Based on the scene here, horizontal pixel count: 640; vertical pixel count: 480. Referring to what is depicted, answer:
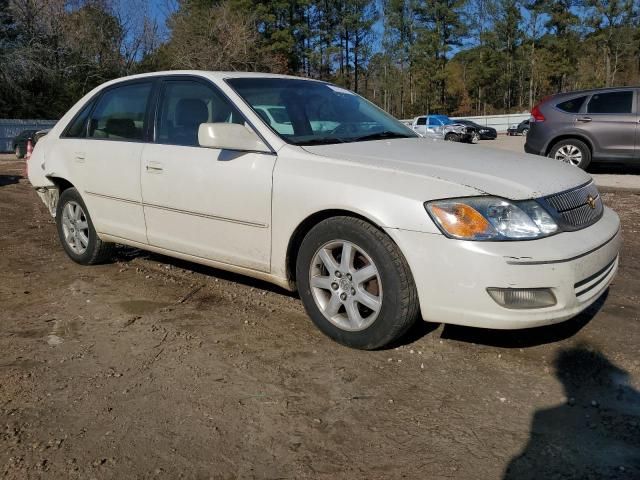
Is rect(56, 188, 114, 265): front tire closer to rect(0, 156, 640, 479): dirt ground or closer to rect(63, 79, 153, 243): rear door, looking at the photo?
rect(63, 79, 153, 243): rear door

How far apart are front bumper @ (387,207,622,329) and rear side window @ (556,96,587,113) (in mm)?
8310

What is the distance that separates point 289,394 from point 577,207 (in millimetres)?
1854

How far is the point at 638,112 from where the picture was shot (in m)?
9.91

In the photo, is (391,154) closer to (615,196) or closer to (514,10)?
(615,196)

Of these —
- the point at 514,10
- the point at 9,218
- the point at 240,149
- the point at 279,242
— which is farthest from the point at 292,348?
the point at 514,10

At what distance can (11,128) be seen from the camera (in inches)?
1216

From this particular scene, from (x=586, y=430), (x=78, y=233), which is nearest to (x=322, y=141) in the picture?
(x=586, y=430)

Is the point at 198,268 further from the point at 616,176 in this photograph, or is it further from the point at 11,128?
the point at 11,128

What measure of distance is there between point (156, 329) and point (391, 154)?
A: 1.80 metres

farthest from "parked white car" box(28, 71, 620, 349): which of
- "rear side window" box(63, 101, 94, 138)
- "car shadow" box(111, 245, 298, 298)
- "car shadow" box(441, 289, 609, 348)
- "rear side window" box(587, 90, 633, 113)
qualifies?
"rear side window" box(587, 90, 633, 113)

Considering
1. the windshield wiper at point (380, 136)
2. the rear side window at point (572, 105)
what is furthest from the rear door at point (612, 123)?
the windshield wiper at point (380, 136)

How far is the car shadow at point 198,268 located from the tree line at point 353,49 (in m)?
29.5

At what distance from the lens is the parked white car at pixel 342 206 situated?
289cm

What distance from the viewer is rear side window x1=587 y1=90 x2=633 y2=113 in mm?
10086
